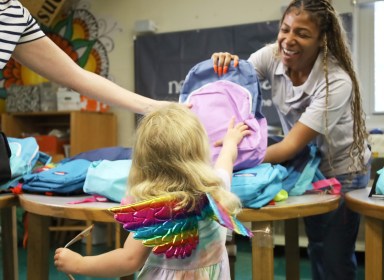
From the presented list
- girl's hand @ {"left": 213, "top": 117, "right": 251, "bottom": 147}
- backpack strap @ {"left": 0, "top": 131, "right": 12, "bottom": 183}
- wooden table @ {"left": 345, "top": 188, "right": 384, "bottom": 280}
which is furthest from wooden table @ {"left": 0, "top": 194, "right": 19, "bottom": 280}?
wooden table @ {"left": 345, "top": 188, "right": 384, "bottom": 280}

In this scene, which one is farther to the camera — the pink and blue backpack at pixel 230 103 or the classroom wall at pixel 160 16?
the classroom wall at pixel 160 16

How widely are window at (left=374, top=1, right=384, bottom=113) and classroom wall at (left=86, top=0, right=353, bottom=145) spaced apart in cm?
72

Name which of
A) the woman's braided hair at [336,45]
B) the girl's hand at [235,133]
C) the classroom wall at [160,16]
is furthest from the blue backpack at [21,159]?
the classroom wall at [160,16]

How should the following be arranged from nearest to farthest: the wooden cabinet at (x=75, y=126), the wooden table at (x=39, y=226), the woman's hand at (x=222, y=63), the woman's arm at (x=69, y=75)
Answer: the wooden table at (x=39, y=226) → the woman's arm at (x=69, y=75) → the woman's hand at (x=222, y=63) → the wooden cabinet at (x=75, y=126)

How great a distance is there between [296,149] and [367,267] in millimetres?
411

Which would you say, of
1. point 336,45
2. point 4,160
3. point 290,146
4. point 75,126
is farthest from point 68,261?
point 75,126

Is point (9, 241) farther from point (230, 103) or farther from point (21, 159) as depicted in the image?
point (230, 103)

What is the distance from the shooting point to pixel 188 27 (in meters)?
3.74

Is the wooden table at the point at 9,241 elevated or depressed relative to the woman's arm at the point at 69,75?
depressed

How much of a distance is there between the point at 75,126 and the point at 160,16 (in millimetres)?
1260

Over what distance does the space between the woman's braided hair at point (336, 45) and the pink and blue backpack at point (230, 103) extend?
0.92 ft

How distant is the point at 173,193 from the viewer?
0.88 metres

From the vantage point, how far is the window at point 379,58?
3.16 m

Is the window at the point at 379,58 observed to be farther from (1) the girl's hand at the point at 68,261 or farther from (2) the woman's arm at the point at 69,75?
(1) the girl's hand at the point at 68,261
